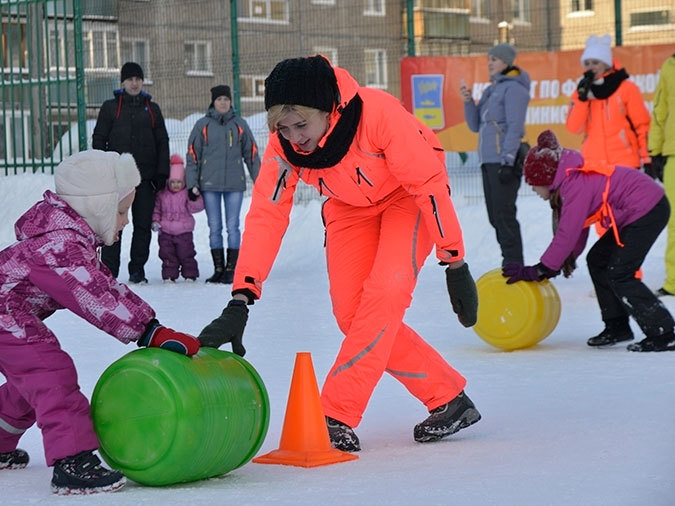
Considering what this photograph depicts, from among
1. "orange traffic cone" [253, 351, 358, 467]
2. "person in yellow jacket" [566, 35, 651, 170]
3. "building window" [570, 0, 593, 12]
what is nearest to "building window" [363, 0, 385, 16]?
"building window" [570, 0, 593, 12]

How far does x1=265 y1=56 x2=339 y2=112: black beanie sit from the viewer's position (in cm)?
450

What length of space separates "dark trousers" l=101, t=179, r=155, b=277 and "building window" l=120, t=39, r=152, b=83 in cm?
421

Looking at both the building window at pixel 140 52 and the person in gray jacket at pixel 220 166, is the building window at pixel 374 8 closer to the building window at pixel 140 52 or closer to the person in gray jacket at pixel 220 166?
the building window at pixel 140 52

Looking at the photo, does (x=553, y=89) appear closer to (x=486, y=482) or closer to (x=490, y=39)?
(x=490, y=39)

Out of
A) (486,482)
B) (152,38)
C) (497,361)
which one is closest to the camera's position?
(486,482)

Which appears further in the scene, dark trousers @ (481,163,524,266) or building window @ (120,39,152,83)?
building window @ (120,39,152,83)

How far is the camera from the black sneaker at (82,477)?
4.13 m

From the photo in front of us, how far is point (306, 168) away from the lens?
4.74 m

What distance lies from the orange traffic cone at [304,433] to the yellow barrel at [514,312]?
280 cm

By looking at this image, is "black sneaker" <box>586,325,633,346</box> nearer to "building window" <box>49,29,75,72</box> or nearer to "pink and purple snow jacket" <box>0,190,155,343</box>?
"pink and purple snow jacket" <box>0,190,155,343</box>

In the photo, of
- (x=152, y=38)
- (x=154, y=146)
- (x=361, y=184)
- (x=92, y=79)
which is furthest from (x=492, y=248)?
(x=361, y=184)

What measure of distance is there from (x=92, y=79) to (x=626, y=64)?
22.2 ft

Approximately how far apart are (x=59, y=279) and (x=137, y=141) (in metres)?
8.01

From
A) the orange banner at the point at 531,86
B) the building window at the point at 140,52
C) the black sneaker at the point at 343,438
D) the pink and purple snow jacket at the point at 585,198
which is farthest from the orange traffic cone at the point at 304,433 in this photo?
the building window at the point at 140,52
